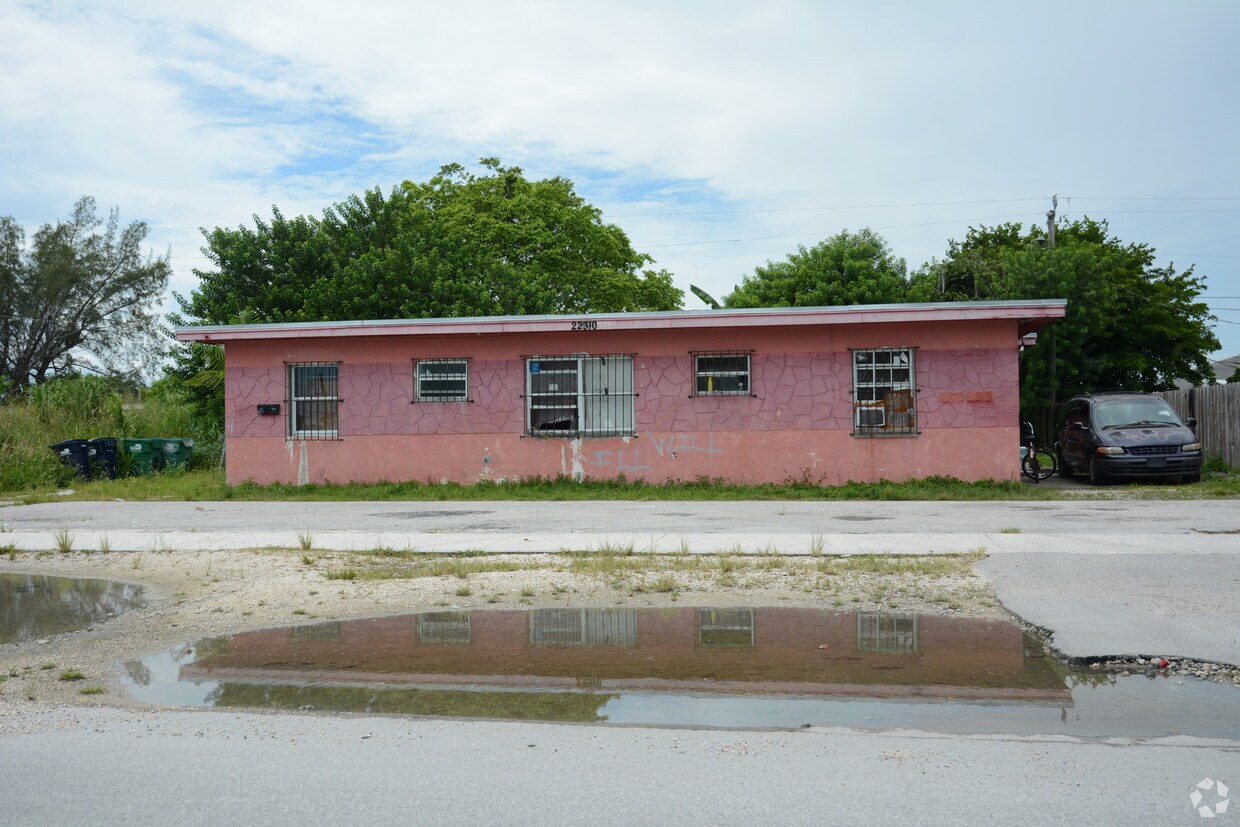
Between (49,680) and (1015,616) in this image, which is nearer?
(49,680)

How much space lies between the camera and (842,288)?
3628cm

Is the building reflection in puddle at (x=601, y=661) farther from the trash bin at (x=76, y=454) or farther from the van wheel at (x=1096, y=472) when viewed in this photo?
the trash bin at (x=76, y=454)

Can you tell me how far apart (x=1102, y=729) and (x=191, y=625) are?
6.13m

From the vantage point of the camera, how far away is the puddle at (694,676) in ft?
17.4

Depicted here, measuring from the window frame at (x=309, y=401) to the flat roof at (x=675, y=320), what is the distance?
0.69 meters

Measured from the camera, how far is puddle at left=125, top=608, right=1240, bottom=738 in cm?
530

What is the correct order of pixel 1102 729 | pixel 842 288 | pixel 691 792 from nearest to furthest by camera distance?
pixel 691 792, pixel 1102 729, pixel 842 288

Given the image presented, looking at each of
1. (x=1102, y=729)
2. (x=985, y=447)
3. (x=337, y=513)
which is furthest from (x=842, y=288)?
(x=1102, y=729)

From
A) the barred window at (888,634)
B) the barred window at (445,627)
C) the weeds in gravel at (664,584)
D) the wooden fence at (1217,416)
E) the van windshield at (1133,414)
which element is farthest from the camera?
the wooden fence at (1217,416)

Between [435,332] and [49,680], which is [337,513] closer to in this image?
[435,332]

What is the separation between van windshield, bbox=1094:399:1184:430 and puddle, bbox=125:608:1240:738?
14.0 meters

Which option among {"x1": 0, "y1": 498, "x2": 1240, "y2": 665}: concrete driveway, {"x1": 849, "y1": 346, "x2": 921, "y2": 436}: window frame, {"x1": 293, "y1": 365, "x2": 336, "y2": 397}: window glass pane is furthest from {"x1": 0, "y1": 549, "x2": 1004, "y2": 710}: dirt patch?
{"x1": 293, "y1": 365, "x2": 336, "y2": 397}: window glass pane

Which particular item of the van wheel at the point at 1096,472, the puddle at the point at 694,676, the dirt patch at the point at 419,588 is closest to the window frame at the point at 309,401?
the dirt patch at the point at 419,588

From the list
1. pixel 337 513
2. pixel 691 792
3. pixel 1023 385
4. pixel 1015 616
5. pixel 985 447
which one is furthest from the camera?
pixel 1023 385
